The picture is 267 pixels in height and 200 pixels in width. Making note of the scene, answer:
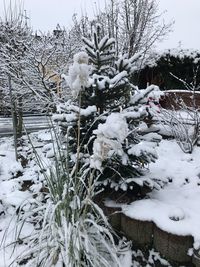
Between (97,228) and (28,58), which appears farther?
(28,58)

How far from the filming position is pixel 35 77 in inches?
352

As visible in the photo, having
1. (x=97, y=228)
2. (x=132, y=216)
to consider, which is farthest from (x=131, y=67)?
(x=97, y=228)

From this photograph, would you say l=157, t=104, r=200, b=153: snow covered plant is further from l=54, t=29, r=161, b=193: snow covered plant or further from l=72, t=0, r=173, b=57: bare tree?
l=72, t=0, r=173, b=57: bare tree

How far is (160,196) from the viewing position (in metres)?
3.19

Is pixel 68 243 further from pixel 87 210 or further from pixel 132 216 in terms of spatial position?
pixel 132 216

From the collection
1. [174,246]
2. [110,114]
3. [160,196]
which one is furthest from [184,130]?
[174,246]

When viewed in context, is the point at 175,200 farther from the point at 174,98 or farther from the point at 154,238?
the point at 174,98

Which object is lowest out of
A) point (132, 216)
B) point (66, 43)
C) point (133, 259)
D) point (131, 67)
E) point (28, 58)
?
point (133, 259)

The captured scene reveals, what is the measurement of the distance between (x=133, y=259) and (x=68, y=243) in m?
0.78

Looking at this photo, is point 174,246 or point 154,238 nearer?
point 174,246

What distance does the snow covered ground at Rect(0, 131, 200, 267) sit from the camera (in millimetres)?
2639

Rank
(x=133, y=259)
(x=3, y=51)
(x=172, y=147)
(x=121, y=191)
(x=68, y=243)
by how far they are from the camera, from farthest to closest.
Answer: (x=3, y=51) → (x=172, y=147) → (x=121, y=191) → (x=133, y=259) → (x=68, y=243)

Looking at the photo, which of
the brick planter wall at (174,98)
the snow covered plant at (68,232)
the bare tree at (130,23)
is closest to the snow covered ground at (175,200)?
the snow covered plant at (68,232)

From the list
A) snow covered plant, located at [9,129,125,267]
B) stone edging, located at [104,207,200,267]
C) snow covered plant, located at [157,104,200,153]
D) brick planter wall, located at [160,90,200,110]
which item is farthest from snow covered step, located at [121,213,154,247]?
brick planter wall, located at [160,90,200,110]
